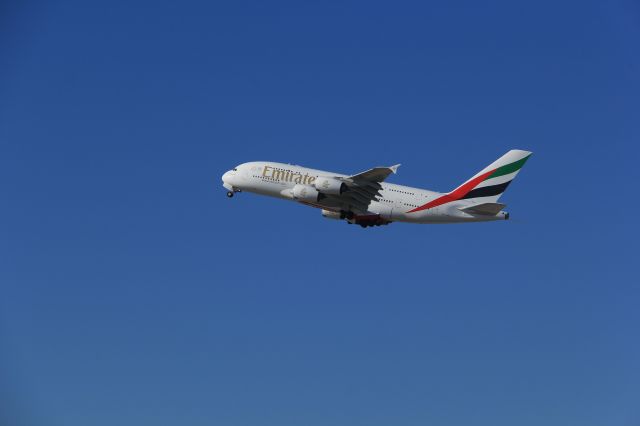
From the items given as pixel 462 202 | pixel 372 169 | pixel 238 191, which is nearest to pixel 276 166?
pixel 238 191

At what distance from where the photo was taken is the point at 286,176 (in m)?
81.4

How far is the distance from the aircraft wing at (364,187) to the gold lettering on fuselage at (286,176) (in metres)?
3.80

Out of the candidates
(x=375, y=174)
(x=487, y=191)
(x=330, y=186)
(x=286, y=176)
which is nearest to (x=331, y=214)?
(x=286, y=176)

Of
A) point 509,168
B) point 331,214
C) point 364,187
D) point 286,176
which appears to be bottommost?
point 331,214

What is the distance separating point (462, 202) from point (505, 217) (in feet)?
17.5

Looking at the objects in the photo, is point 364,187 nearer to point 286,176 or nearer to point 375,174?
point 375,174

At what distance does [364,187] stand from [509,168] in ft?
49.0

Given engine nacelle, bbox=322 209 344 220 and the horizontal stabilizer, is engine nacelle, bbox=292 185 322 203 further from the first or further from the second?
the horizontal stabilizer

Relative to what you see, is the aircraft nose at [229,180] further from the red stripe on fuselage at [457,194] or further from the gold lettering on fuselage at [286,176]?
the red stripe on fuselage at [457,194]

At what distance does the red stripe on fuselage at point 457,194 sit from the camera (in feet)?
258

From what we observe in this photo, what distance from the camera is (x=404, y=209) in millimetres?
79625

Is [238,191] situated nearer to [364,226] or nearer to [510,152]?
[364,226]

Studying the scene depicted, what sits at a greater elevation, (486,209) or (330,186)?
(330,186)

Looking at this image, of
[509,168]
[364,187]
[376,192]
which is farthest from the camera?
[509,168]
